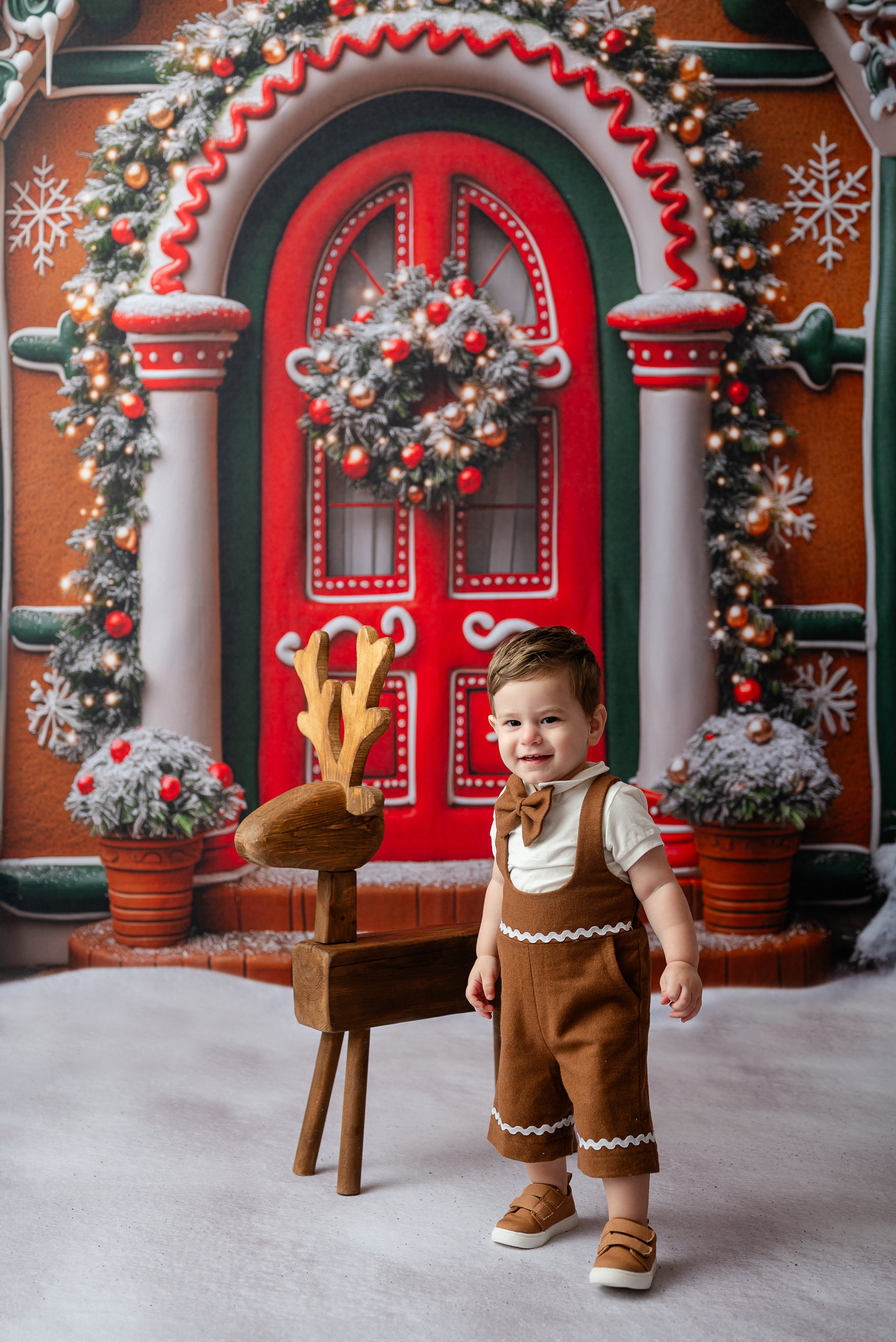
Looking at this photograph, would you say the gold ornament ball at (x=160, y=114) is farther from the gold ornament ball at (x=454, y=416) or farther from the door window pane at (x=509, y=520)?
the door window pane at (x=509, y=520)

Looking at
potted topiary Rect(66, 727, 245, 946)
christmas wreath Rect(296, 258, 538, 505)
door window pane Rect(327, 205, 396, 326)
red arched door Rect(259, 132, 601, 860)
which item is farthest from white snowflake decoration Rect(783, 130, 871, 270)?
potted topiary Rect(66, 727, 245, 946)

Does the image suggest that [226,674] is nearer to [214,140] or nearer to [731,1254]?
[214,140]

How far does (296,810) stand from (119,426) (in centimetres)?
178

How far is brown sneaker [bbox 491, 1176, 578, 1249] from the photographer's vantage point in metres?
1.74

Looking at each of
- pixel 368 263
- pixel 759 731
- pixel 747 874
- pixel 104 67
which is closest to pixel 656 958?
pixel 747 874

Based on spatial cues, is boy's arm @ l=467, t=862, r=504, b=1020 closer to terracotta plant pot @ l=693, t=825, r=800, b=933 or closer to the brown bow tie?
A: the brown bow tie

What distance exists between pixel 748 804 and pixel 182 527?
1785mm

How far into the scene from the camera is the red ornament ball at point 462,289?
318 centimetres

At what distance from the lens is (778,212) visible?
3246mm

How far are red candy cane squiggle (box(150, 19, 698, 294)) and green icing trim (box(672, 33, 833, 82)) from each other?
298mm

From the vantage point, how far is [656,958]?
3.12 m

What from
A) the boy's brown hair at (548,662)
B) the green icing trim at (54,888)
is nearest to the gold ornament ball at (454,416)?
the boy's brown hair at (548,662)

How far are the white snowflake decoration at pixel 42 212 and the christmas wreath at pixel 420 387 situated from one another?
2.76ft

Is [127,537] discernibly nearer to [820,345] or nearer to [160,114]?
[160,114]
